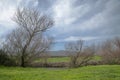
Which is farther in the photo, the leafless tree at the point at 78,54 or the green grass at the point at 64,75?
the leafless tree at the point at 78,54

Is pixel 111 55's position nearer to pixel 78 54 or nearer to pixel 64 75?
pixel 78 54

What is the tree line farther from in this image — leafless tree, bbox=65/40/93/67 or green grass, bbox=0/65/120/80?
green grass, bbox=0/65/120/80

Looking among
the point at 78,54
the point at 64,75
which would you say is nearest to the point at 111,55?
the point at 78,54

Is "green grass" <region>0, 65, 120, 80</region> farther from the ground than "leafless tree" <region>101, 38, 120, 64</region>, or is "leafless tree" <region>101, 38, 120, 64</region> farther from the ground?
"leafless tree" <region>101, 38, 120, 64</region>

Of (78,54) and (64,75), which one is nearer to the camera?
(64,75)

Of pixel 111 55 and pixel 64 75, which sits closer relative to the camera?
pixel 64 75

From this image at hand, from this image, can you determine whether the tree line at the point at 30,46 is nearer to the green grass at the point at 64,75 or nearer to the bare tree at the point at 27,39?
the bare tree at the point at 27,39

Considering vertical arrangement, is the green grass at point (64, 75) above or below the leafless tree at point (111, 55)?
below

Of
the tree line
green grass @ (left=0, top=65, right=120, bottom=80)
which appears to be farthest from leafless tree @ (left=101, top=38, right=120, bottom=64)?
green grass @ (left=0, top=65, right=120, bottom=80)

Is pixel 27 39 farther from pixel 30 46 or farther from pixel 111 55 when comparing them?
pixel 111 55

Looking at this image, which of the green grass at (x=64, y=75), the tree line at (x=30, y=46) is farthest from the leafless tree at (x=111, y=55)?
the green grass at (x=64, y=75)

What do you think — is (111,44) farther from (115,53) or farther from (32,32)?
(32,32)

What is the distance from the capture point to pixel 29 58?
120 ft

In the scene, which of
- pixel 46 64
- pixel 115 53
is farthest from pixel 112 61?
pixel 46 64
